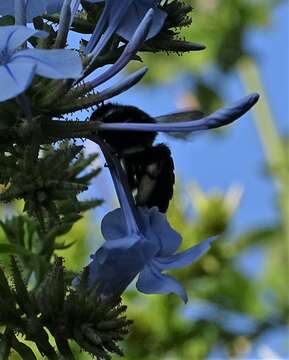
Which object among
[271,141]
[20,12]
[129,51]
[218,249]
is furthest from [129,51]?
[271,141]

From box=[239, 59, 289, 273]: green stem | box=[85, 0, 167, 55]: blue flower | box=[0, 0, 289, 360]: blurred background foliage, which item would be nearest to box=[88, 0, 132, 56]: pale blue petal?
box=[85, 0, 167, 55]: blue flower

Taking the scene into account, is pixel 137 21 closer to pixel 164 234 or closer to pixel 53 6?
pixel 53 6

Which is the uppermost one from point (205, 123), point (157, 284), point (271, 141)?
point (205, 123)

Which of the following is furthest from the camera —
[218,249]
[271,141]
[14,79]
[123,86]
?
[271,141]

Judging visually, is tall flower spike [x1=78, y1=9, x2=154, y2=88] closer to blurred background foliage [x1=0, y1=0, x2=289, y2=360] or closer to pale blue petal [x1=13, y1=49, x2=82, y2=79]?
pale blue petal [x1=13, y1=49, x2=82, y2=79]

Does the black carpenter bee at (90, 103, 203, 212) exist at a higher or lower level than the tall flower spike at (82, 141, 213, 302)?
higher

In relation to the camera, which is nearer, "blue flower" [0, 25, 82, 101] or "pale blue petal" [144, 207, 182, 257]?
"blue flower" [0, 25, 82, 101]
